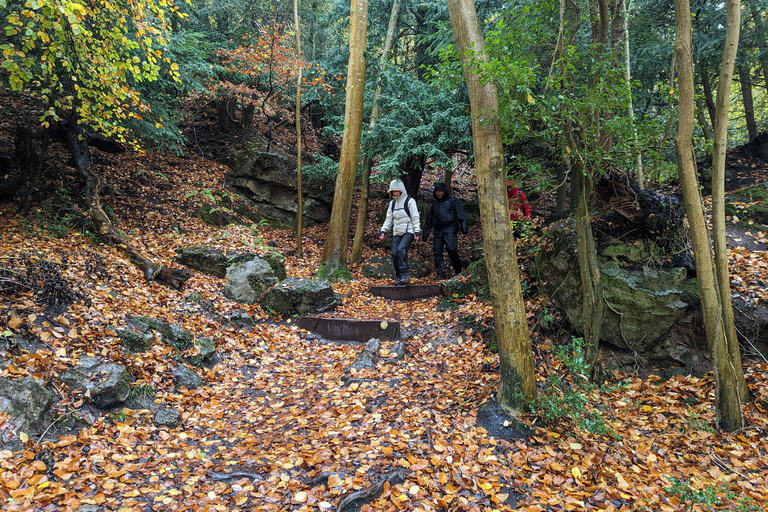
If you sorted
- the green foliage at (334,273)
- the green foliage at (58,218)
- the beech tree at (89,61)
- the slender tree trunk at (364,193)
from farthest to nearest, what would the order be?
1. the slender tree trunk at (364,193)
2. the green foliage at (334,273)
3. the green foliage at (58,218)
4. the beech tree at (89,61)

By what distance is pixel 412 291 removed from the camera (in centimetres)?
841

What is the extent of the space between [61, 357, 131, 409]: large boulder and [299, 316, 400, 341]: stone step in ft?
10.2

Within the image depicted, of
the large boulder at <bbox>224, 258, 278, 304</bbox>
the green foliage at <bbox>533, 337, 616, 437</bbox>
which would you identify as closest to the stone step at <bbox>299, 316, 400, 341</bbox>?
the large boulder at <bbox>224, 258, 278, 304</bbox>

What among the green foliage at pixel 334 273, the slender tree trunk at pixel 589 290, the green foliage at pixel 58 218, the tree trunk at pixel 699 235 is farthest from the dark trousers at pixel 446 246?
the green foliage at pixel 58 218

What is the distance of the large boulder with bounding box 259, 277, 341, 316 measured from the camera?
743cm

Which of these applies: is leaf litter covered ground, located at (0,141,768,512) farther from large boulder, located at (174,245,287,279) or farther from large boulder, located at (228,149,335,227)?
large boulder, located at (228,149,335,227)

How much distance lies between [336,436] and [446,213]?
19.0ft

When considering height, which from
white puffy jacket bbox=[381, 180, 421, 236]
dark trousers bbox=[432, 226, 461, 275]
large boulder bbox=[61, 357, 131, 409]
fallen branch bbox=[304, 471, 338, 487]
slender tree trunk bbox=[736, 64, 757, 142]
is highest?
slender tree trunk bbox=[736, 64, 757, 142]

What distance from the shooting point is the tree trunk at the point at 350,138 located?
9141mm

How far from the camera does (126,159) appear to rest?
11.1 m

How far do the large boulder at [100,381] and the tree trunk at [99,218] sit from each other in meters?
2.99

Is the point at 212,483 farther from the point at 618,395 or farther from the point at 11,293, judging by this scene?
the point at 618,395

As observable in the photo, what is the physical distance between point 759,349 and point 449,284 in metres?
4.37

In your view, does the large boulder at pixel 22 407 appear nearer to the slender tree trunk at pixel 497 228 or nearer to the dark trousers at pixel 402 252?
the slender tree trunk at pixel 497 228
